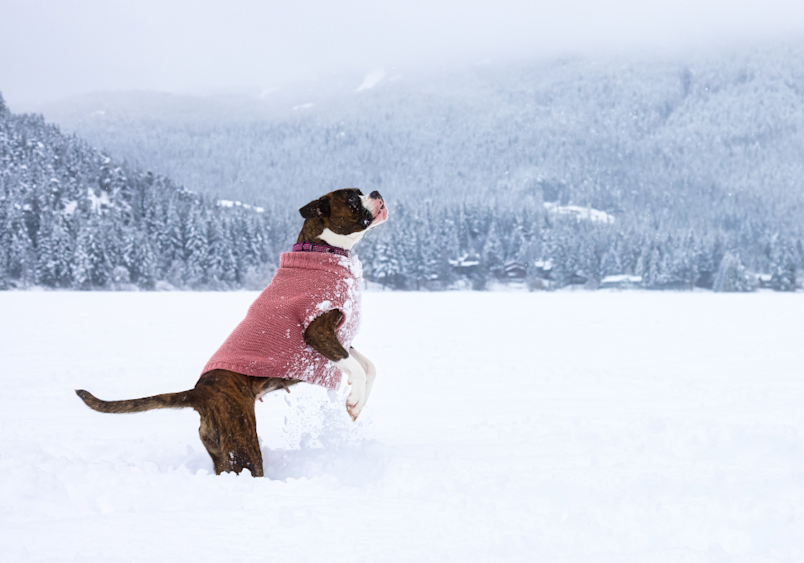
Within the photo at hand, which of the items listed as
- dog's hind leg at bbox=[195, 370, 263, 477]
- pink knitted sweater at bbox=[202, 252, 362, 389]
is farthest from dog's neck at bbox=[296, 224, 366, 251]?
dog's hind leg at bbox=[195, 370, 263, 477]

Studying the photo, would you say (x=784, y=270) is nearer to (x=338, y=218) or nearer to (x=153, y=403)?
(x=338, y=218)

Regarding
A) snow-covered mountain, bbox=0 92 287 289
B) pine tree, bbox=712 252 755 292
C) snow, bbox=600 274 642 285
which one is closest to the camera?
snow-covered mountain, bbox=0 92 287 289

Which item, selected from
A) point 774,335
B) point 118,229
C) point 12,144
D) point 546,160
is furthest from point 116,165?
point 546,160

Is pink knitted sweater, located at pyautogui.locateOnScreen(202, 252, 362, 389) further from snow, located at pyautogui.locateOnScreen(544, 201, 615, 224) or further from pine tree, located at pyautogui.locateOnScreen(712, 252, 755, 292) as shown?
snow, located at pyautogui.locateOnScreen(544, 201, 615, 224)

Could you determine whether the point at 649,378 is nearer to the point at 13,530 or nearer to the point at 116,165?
the point at 13,530

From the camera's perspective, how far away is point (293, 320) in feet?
10.6

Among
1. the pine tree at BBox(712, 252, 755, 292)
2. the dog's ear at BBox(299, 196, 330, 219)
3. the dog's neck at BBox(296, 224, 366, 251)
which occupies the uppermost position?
the dog's ear at BBox(299, 196, 330, 219)

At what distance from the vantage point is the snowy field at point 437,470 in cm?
201

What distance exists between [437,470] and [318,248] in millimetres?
1433

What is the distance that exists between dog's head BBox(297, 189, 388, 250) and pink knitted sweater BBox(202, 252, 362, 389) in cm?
14

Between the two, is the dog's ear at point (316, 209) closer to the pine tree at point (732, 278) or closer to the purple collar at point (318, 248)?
the purple collar at point (318, 248)

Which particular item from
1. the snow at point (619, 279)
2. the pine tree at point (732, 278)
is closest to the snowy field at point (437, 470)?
the pine tree at point (732, 278)

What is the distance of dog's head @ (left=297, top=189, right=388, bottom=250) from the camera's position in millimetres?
3502

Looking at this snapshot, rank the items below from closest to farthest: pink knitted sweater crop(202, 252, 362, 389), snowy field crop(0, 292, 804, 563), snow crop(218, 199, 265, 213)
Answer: snowy field crop(0, 292, 804, 563) < pink knitted sweater crop(202, 252, 362, 389) < snow crop(218, 199, 265, 213)
